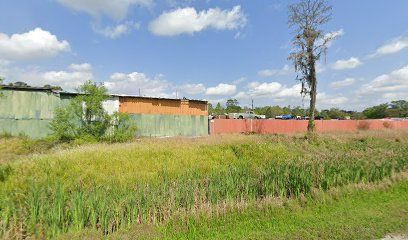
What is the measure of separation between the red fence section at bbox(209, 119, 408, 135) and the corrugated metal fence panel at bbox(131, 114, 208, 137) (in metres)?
1.96

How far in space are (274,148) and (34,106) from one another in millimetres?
18734

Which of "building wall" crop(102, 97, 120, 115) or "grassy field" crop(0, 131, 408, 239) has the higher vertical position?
"building wall" crop(102, 97, 120, 115)

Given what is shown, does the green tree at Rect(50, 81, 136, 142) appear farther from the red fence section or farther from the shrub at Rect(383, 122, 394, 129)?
the shrub at Rect(383, 122, 394, 129)

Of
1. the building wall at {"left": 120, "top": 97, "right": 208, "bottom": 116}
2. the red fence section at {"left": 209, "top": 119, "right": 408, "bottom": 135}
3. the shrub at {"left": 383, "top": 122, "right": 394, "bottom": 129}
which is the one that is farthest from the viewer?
the shrub at {"left": 383, "top": 122, "right": 394, "bottom": 129}

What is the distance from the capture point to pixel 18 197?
23.5 ft

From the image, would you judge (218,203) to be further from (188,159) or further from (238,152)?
(238,152)

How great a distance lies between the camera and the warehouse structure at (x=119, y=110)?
2325 centimetres

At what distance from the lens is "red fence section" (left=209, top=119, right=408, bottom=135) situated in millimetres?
34447

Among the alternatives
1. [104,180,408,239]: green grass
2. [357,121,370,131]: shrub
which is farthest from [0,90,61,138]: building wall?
[357,121,370,131]: shrub

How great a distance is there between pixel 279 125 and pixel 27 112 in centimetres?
2811

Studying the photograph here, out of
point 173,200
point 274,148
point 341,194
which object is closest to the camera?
point 173,200

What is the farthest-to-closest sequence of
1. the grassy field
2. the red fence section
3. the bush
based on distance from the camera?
the red fence section
the bush
the grassy field

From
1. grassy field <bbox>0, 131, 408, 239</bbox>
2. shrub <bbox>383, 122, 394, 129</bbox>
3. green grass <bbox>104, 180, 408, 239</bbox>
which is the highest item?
shrub <bbox>383, 122, 394, 129</bbox>

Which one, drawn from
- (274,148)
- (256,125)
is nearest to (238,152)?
(274,148)
